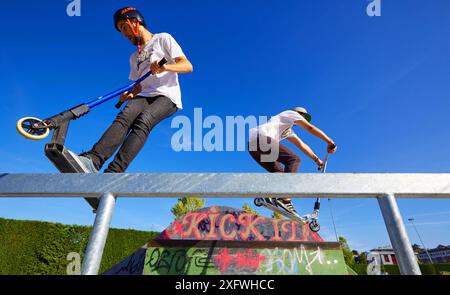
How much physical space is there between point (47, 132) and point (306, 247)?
5841mm

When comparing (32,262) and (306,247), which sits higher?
(32,262)

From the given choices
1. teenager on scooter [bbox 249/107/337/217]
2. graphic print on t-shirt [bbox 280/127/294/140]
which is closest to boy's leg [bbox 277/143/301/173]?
teenager on scooter [bbox 249/107/337/217]

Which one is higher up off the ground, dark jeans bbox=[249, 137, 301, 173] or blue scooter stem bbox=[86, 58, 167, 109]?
dark jeans bbox=[249, 137, 301, 173]

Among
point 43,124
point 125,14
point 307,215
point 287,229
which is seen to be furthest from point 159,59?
point 287,229

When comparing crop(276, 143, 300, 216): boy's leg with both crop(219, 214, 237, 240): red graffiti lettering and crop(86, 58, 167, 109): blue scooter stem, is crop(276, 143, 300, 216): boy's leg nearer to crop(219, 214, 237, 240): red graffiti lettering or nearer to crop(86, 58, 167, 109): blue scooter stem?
crop(86, 58, 167, 109): blue scooter stem

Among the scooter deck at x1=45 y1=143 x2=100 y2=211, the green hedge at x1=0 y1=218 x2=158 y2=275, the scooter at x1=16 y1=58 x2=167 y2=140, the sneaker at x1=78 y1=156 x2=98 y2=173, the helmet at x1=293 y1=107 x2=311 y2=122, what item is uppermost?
the green hedge at x1=0 y1=218 x2=158 y2=275

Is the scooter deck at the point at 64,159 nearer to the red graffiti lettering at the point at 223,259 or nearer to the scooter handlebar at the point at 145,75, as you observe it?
the scooter handlebar at the point at 145,75

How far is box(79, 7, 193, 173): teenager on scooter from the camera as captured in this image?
2.22m

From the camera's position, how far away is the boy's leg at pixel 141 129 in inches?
86.2

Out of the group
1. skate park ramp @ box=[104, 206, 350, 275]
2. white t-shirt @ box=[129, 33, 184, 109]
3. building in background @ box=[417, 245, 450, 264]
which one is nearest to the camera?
white t-shirt @ box=[129, 33, 184, 109]

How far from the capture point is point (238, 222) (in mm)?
9133

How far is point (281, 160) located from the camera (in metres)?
4.33
